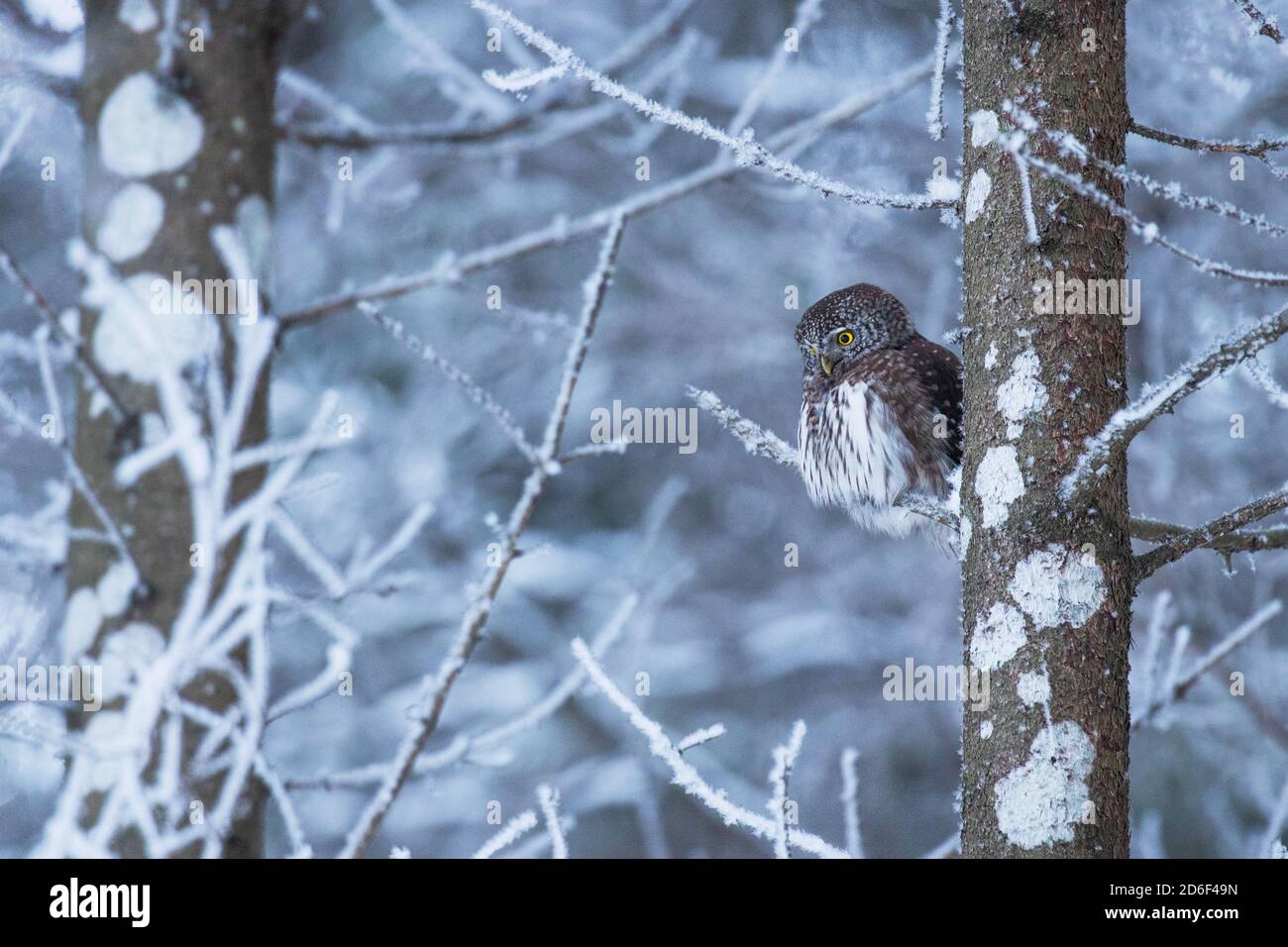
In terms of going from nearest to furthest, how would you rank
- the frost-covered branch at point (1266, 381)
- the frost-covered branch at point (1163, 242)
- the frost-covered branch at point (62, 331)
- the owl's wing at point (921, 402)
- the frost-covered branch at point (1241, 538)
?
1. the frost-covered branch at point (1163, 242)
2. the frost-covered branch at point (1266, 381)
3. the frost-covered branch at point (1241, 538)
4. the frost-covered branch at point (62, 331)
5. the owl's wing at point (921, 402)

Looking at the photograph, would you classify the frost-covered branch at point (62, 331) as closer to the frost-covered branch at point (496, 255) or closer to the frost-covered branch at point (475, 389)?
the frost-covered branch at point (496, 255)

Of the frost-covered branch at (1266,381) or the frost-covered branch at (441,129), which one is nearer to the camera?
the frost-covered branch at (1266,381)

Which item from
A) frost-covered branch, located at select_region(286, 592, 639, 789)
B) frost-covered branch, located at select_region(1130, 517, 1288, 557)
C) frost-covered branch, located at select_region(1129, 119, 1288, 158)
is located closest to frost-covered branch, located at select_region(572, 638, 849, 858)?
frost-covered branch, located at select_region(286, 592, 639, 789)

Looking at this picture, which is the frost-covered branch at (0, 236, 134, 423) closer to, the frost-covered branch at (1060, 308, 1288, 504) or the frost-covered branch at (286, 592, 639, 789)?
the frost-covered branch at (286, 592, 639, 789)

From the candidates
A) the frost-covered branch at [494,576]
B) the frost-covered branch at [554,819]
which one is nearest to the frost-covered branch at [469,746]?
the frost-covered branch at [494,576]
